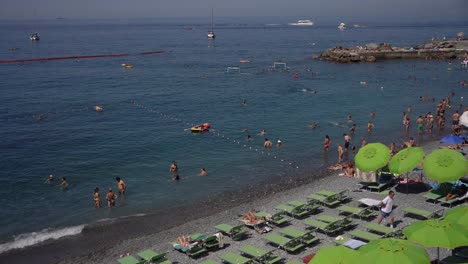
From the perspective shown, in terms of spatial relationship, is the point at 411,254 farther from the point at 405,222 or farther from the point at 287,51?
the point at 287,51

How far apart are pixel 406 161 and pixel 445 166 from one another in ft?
5.31

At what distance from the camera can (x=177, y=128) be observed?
3872 centimetres

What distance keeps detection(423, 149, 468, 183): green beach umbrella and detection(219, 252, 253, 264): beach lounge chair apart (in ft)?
26.8

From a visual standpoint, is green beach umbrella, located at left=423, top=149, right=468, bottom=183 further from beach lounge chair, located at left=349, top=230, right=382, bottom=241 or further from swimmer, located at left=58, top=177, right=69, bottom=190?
swimmer, located at left=58, top=177, right=69, bottom=190

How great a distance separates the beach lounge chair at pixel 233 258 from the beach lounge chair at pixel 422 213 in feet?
23.0

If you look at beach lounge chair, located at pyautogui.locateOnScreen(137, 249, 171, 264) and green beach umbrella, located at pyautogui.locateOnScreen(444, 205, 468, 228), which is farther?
beach lounge chair, located at pyautogui.locateOnScreen(137, 249, 171, 264)

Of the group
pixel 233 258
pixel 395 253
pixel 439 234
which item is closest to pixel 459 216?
pixel 439 234

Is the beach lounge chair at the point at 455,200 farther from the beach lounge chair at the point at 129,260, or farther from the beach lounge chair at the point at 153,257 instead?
the beach lounge chair at the point at 129,260

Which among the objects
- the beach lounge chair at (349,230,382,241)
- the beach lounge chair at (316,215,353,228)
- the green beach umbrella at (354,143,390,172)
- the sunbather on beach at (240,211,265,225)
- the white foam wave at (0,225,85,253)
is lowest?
the white foam wave at (0,225,85,253)

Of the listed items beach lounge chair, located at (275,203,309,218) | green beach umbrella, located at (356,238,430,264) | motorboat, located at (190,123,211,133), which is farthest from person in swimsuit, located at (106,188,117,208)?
green beach umbrella, located at (356,238,430,264)

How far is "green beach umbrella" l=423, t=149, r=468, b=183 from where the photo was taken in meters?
17.3

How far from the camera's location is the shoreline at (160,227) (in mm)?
17953

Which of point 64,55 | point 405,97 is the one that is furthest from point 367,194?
point 64,55

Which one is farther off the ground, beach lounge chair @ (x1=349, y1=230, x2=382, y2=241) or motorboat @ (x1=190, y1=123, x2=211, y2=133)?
beach lounge chair @ (x1=349, y1=230, x2=382, y2=241)
